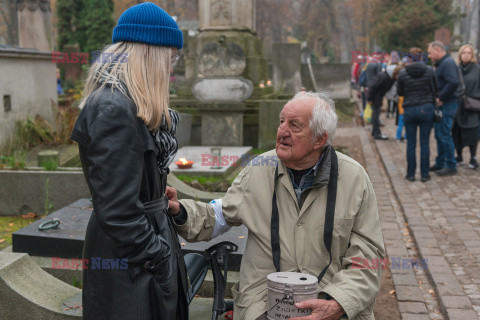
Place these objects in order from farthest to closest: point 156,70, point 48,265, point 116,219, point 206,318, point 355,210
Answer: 1. point 48,265
2. point 206,318
3. point 355,210
4. point 156,70
5. point 116,219

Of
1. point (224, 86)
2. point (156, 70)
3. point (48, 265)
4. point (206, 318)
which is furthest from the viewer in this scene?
point (224, 86)

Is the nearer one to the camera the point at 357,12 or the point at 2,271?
the point at 2,271

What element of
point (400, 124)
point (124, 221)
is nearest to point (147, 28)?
point (124, 221)

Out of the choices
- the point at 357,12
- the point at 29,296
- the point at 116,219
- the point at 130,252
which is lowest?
the point at 29,296

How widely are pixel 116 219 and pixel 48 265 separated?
98.8 inches

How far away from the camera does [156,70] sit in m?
2.24

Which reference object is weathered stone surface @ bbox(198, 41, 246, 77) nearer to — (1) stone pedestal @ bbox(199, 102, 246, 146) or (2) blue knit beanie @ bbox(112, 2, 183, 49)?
(1) stone pedestal @ bbox(199, 102, 246, 146)

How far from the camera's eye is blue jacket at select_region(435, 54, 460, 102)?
865 cm

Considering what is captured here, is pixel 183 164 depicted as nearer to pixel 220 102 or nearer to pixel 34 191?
pixel 34 191

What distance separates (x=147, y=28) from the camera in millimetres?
2246

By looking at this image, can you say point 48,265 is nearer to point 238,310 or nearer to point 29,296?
point 29,296

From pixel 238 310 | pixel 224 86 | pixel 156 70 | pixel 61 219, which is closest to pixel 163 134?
pixel 156 70

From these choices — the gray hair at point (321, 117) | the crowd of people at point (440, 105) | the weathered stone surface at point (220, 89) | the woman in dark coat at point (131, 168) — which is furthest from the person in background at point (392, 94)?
the woman in dark coat at point (131, 168)

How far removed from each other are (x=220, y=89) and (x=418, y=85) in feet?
13.1
